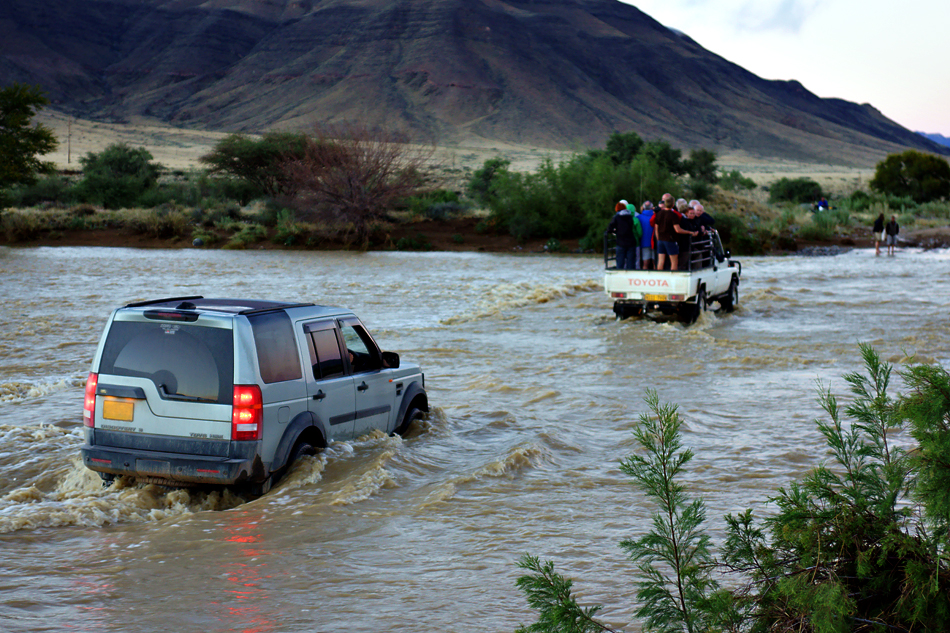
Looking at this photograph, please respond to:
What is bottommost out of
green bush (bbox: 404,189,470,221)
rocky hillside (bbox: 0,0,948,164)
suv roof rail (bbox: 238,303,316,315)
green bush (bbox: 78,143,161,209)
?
suv roof rail (bbox: 238,303,316,315)

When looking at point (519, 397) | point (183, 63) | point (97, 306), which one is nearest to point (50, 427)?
point (519, 397)

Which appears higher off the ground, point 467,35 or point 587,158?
point 467,35

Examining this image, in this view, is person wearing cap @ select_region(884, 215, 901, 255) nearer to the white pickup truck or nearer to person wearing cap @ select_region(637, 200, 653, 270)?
the white pickup truck

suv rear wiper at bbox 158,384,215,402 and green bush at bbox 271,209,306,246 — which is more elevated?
green bush at bbox 271,209,306,246

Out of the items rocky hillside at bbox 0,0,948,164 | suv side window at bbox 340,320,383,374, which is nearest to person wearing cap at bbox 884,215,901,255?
suv side window at bbox 340,320,383,374

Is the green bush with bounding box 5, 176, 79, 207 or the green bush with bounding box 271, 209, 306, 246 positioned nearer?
the green bush with bounding box 271, 209, 306, 246

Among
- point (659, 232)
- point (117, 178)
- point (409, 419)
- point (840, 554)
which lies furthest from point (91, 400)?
point (117, 178)

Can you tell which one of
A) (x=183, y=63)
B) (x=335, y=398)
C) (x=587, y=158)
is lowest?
(x=335, y=398)

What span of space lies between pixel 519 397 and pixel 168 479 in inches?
230

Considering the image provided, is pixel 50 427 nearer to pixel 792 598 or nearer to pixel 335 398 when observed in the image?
pixel 335 398

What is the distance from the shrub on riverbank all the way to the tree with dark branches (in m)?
41.4

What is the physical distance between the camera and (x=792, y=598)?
291 centimetres

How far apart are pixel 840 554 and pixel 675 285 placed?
47.3 ft

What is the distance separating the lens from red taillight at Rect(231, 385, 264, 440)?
648cm
